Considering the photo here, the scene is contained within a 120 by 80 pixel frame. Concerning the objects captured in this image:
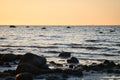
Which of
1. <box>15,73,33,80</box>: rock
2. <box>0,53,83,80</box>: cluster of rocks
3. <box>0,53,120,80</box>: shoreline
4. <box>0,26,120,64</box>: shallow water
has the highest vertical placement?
<box>15,73,33,80</box>: rock

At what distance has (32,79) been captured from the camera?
21.7m

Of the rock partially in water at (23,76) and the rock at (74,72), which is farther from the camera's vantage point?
the rock at (74,72)

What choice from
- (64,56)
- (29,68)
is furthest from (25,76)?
(64,56)

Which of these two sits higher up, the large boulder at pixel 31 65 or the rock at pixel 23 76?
the rock at pixel 23 76

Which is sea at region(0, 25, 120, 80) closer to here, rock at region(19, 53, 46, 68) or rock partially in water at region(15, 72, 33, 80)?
rock at region(19, 53, 46, 68)

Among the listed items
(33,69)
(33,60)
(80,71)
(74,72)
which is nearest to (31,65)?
(33,69)

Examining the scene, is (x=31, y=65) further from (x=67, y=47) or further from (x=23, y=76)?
(x=67, y=47)

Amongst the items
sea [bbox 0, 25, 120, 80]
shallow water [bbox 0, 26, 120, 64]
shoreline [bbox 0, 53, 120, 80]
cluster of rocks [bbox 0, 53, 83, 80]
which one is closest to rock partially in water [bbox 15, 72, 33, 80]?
cluster of rocks [bbox 0, 53, 83, 80]

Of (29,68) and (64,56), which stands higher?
(29,68)

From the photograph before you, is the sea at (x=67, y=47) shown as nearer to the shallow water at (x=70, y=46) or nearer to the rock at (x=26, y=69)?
the shallow water at (x=70, y=46)

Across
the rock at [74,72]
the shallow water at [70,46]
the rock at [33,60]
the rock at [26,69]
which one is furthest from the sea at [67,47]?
the rock at [74,72]

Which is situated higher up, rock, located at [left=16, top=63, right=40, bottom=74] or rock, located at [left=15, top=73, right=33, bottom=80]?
rock, located at [left=15, top=73, right=33, bottom=80]

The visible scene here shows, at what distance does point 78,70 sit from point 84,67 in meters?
1.82

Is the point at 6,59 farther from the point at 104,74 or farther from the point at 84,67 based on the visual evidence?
the point at 104,74
